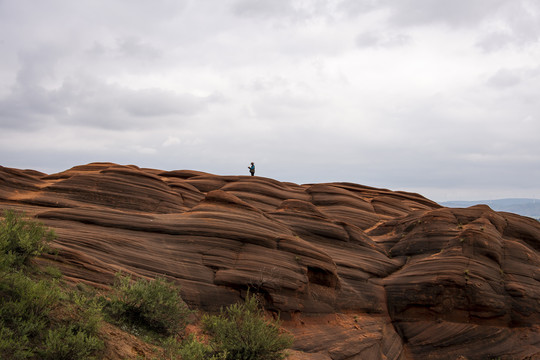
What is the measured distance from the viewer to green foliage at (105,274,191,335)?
38.0 ft

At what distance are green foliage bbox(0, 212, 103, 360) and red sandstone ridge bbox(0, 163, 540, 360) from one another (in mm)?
2940

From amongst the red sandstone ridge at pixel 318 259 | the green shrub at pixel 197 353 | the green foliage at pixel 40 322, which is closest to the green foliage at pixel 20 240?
the green foliage at pixel 40 322

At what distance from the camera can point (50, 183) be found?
70.8 ft

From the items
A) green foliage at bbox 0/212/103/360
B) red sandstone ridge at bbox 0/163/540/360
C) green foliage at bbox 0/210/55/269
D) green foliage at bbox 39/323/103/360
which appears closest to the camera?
green foliage at bbox 0/212/103/360

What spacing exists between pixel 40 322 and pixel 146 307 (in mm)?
3818

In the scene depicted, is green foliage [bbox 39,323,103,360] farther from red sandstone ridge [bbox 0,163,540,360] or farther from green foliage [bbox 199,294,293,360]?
red sandstone ridge [bbox 0,163,540,360]

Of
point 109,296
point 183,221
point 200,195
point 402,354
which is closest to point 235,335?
point 109,296

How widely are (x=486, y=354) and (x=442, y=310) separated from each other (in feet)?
8.99

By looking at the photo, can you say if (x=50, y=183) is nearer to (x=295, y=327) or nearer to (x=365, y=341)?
(x=295, y=327)

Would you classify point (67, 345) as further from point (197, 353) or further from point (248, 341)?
point (248, 341)

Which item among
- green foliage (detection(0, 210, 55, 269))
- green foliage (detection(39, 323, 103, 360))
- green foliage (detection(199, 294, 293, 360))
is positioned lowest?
green foliage (detection(199, 294, 293, 360))

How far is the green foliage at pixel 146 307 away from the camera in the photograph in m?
11.6

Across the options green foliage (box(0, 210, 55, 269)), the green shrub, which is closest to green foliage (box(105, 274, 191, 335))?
the green shrub

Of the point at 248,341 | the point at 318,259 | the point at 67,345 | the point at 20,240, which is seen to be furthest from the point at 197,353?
the point at 318,259
